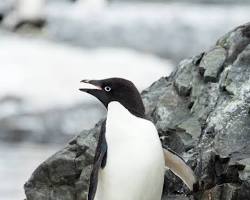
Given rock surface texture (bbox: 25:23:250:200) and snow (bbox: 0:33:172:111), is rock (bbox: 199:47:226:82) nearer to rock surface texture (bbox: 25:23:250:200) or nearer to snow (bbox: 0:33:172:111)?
rock surface texture (bbox: 25:23:250:200)

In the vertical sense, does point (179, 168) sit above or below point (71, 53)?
above

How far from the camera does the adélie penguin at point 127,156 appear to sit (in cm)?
444

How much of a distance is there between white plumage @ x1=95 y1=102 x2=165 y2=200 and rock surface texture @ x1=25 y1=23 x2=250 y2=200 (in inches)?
11.8

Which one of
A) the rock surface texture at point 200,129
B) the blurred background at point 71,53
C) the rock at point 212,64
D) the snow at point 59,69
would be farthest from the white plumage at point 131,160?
the snow at point 59,69

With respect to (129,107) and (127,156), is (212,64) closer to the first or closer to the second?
(129,107)

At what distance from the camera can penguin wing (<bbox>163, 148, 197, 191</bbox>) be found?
4480 mm

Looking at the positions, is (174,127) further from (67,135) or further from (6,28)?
(6,28)

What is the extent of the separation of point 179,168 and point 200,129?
0.49 meters

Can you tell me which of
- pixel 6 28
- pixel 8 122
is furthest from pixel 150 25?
pixel 8 122

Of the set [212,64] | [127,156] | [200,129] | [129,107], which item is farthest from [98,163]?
[212,64]

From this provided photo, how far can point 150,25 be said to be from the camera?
19.7 m

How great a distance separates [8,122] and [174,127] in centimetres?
740

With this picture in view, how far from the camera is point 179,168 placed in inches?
178

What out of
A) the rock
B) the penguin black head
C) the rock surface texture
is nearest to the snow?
the rock surface texture
